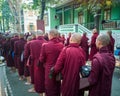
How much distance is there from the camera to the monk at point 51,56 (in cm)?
597

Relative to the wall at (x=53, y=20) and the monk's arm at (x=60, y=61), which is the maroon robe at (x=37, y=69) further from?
the wall at (x=53, y=20)

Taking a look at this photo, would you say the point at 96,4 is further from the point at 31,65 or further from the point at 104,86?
the point at 104,86

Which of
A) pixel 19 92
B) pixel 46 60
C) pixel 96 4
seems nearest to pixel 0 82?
pixel 46 60

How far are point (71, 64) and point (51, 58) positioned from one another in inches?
38.2

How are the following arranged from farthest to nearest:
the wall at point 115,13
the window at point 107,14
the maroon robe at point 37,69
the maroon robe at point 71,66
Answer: the window at point 107,14 < the wall at point 115,13 < the maroon robe at point 37,69 < the maroon robe at point 71,66

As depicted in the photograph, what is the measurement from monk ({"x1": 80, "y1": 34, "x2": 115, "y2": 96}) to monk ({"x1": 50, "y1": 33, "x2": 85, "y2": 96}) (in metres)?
0.58

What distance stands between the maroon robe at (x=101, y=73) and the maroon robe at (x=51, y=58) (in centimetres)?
161

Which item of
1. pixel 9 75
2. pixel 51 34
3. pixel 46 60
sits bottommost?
pixel 9 75

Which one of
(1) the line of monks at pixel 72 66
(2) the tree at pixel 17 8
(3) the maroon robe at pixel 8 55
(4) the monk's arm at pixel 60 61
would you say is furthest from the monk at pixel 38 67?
(2) the tree at pixel 17 8

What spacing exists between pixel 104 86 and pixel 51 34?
1.97 meters

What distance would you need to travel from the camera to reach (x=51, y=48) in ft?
19.6

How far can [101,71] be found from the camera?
449cm

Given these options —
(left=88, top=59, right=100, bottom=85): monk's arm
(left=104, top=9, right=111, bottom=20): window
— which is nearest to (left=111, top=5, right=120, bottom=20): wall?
(left=104, top=9, right=111, bottom=20): window

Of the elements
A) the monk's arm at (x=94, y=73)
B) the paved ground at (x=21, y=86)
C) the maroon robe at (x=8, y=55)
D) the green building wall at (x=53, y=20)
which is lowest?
the paved ground at (x=21, y=86)
